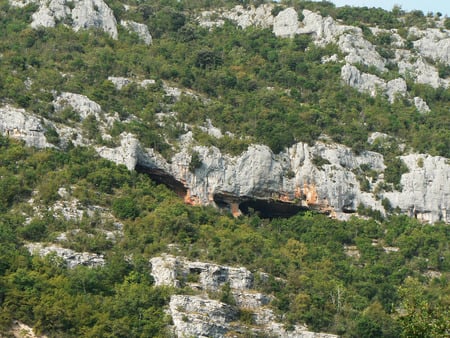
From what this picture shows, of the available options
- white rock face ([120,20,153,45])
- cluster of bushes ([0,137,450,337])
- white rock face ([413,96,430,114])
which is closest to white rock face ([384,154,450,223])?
cluster of bushes ([0,137,450,337])

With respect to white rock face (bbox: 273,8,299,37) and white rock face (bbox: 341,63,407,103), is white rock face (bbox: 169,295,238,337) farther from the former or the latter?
white rock face (bbox: 273,8,299,37)

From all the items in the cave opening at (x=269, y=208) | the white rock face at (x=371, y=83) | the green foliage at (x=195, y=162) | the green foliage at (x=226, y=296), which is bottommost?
the green foliage at (x=226, y=296)

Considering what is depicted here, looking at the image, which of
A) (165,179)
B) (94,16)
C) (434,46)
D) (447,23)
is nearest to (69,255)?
(165,179)

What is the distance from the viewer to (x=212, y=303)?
6184 centimetres

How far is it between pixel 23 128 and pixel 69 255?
1385 centimetres

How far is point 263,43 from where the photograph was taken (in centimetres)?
10219

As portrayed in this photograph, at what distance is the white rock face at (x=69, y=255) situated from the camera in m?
63.8

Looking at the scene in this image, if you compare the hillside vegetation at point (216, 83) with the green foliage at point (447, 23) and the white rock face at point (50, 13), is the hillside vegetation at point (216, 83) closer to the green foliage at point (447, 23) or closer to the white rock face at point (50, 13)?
the white rock face at point (50, 13)

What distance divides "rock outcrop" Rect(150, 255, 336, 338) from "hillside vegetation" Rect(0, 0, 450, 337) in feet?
2.71

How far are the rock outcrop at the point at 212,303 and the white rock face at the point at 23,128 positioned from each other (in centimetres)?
1466

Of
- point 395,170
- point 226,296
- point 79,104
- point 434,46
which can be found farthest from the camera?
point 434,46

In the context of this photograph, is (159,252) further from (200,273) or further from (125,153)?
(125,153)

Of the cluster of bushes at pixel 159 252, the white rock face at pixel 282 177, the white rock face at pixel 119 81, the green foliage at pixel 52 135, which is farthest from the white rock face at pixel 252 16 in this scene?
the green foliage at pixel 52 135

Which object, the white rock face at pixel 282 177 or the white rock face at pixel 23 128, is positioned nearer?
the white rock face at pixel 23 128
